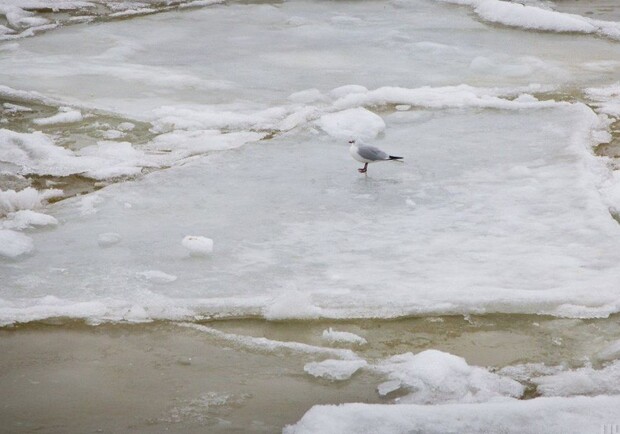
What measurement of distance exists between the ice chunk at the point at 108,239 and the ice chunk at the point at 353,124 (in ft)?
7.28

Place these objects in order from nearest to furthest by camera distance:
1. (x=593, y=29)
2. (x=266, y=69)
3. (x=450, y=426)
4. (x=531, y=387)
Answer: (x=450, y=426) → (x=531, y=387) → (x=266, y=69) → (x=593, y=29)

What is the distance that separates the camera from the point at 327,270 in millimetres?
4453

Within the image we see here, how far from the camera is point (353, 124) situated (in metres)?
6.59

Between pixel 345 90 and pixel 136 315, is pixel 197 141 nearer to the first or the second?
pixel 345 90

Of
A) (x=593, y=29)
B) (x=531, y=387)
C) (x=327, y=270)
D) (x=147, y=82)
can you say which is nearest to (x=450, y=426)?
(x=531, y=387)

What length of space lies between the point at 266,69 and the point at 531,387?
5.43m

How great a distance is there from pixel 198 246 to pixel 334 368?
4.10 ft

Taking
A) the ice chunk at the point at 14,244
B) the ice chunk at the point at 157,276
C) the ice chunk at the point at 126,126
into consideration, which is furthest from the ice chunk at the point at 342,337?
the ice chunk at the point at 126,126

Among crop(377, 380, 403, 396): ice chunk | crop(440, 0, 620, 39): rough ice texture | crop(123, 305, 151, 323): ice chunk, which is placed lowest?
crop(123, 305, 151, 323): ice chunk

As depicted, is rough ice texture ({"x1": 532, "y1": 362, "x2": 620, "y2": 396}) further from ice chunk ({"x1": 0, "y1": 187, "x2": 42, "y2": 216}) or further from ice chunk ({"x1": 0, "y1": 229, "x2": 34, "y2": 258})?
ice chunk ({"x1": 0, "y1": 187, "x2": 42, "y2": 216})

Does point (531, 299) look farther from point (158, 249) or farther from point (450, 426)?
point (158, 249)

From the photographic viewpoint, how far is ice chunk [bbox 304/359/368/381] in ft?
11.8

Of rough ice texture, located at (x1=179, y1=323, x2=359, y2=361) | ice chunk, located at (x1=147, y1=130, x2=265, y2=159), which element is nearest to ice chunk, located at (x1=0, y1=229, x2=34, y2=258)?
rough ice texture, located at (x1=179, y1=323, x2=359, y2=361)

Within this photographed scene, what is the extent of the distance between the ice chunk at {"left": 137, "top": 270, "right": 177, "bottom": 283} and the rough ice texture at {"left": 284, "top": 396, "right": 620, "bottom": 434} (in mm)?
1310
